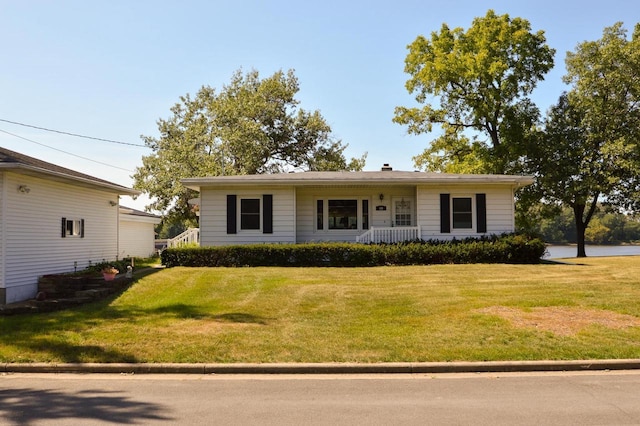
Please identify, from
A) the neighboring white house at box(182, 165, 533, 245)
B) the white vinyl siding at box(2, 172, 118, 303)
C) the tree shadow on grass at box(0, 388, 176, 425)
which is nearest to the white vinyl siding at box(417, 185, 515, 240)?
the neighboring white house at box(182, 165, 533, 245)

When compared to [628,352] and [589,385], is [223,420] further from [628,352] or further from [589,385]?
[628,352]

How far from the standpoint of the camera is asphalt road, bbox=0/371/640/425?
16.8ft

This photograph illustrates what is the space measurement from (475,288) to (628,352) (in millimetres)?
5011

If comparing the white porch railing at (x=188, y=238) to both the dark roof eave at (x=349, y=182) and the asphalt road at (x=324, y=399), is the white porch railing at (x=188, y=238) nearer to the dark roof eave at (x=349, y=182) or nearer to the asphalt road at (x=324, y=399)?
the dark roof eave at (x=349, y=182)

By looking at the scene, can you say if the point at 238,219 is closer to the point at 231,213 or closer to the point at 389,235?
the point at 231,213

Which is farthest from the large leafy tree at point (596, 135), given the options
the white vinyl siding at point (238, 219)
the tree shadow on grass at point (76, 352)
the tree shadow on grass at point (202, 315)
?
the tree shadow on grass at point (76, 352)

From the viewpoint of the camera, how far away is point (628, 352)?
7.46m

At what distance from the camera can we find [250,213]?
64.0 ft

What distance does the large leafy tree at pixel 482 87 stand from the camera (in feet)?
98.5

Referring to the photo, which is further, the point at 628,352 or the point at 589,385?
the point at 628,352

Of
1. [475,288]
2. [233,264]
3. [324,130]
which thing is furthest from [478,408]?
[324,130]

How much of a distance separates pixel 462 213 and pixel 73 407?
16645 millimetres

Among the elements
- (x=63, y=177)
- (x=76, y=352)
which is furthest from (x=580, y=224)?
(x=76, y=352)

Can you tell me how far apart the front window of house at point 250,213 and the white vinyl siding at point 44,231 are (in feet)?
17.5
